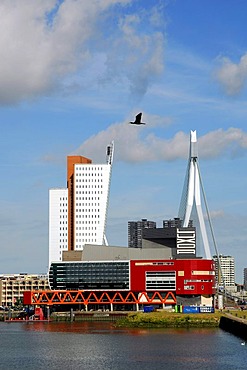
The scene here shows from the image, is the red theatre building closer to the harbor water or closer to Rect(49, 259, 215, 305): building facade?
Rect(49, 259, 215, 305): building facade

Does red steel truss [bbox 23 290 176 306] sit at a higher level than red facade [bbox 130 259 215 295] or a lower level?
lower

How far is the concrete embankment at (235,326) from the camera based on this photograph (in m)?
78.6

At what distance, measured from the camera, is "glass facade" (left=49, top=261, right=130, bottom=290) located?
134500mm

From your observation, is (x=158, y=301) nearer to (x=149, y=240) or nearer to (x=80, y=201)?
(x=149, y=240)

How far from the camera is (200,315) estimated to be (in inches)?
4094

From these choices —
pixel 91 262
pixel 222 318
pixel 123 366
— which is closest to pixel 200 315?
pixel 222 318

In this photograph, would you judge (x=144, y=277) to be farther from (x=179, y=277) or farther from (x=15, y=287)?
(x=15, y=287)

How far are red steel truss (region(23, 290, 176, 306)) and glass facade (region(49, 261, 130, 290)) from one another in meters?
1.04

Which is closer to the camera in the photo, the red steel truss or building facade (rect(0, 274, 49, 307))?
the red steel truss

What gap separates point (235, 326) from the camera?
85.9m

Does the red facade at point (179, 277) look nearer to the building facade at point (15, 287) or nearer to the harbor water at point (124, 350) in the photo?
the harbor water at point (124, 350)

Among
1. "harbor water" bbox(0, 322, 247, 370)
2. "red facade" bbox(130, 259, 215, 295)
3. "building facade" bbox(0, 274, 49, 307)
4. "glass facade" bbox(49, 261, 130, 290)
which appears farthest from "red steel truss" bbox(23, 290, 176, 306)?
"building facade" bbox(0, 274, 49, 307)

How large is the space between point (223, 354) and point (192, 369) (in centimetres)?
954

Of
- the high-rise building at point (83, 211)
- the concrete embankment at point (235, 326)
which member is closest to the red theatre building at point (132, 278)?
the high-rise building at point (83, 211)
